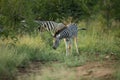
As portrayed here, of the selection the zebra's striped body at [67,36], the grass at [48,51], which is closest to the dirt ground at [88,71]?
the grass at [48,51]

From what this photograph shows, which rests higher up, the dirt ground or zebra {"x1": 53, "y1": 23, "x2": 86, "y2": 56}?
zebra {"x1": 53, "y1": 23, "x2": 86, "y2": 56}

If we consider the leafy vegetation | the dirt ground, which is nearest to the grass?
the leafy vegetation

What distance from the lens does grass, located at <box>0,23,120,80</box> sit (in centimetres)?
1161

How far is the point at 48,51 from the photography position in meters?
15.0

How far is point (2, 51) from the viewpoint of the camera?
12375 mm

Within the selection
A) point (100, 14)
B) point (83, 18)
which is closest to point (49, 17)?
point (83, 18)

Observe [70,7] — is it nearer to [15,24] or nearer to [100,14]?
[100,14]

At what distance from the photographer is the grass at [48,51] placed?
1161cm

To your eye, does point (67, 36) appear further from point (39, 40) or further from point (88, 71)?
point (88, 71)

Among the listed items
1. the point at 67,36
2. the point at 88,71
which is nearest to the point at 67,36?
the point at 67,36

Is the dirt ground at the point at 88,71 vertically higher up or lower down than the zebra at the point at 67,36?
lower down

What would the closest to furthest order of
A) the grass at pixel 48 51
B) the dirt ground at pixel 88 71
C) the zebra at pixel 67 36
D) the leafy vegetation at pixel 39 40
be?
1. the dirt ground at pixel 88 71
2. the grass at pixel 48 51
3. the leafy vegetation at pixel 39 40
4. the zebra at pixel 67 36

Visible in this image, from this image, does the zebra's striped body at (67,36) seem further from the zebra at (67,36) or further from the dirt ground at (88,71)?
the dirt ground at (88,71)

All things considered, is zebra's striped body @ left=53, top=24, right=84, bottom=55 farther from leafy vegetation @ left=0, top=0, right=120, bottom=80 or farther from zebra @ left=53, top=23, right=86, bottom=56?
leafy vegetation @ left=0, top=0, right=120, bottom=80
